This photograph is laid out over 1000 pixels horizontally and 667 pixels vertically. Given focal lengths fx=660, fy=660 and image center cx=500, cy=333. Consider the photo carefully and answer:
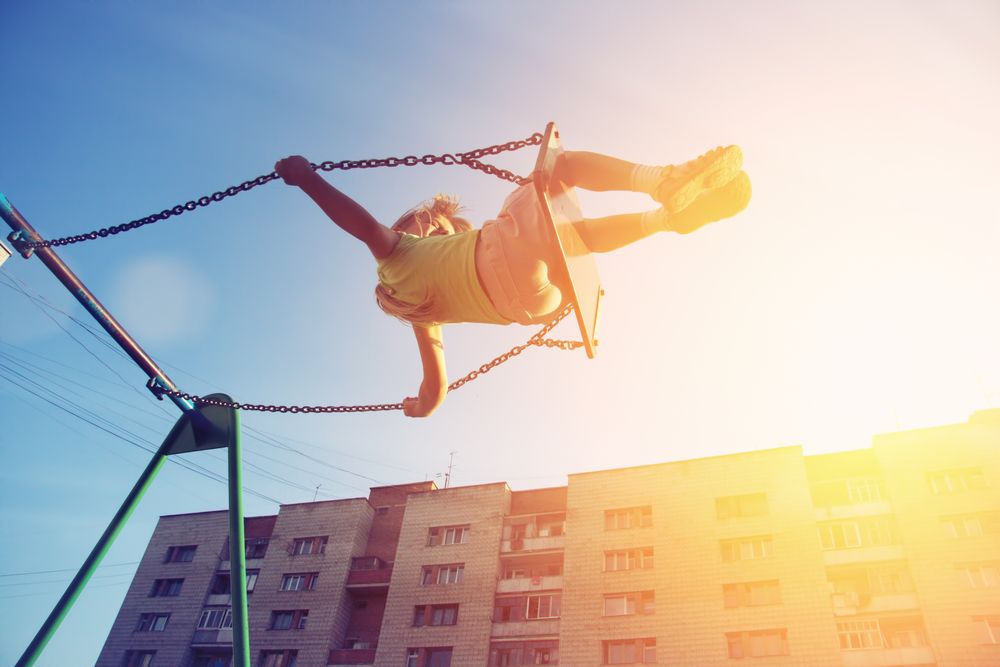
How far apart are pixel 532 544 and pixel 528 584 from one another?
1.95 meters

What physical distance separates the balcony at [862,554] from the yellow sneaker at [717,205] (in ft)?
91.7

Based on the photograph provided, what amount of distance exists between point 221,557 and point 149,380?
35.5 meters

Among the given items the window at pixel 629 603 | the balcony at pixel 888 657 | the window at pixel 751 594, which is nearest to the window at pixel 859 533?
the window at pixel 751 594

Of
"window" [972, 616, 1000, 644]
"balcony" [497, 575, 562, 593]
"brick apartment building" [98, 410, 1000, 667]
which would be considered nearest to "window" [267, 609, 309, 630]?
"brick apartment building" [98, 410, 1000, 667]

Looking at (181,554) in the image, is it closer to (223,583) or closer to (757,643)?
(223,583)

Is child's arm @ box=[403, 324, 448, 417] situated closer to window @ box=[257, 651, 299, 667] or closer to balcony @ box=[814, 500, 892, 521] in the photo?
balcony @ box=[814, 500, 892, 521]

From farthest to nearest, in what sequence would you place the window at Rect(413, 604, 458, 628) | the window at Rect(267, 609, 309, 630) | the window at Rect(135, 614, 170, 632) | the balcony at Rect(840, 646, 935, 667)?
1. the window at Rect(135, 614, 170, 632)
2. the window at Rect(267, 609, 309, 630)
3. the window at Rect(413, 604, 458, 628)
4. the balcony at Rect(840, 646, 935, 667)

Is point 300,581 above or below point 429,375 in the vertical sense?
above

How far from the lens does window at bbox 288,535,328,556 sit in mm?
36188

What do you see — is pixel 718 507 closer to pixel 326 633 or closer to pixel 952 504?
pixel 952 504

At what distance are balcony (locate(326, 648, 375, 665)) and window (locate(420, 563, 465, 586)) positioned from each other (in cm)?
402

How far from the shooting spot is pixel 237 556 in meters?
7.03

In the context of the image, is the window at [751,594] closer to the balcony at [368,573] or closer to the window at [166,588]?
the balcony at [368,573]

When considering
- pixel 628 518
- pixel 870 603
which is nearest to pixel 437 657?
pixel 628 518
